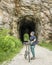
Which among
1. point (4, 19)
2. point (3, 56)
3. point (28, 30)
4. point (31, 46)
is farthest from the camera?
point (28, 30)

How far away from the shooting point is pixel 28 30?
4003 cm

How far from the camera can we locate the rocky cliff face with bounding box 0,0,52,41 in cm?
2956

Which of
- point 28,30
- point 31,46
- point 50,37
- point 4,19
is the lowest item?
point 28,30

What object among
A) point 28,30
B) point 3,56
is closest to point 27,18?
point 28,30

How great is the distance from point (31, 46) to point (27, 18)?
15329 millimetres

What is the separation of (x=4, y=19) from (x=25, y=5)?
9.74 ft

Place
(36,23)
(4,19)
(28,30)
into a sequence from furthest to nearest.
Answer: (28,30), (36,23), (4,19)

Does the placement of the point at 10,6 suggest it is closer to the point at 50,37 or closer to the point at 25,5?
the point at 25,5

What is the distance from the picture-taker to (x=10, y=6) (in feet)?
96.6

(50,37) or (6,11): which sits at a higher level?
(6,11)

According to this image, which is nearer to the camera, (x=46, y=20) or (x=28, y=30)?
(x=46, y=20)

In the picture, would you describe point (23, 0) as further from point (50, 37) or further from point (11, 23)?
point (50, 37)

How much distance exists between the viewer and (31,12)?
30.1 meters

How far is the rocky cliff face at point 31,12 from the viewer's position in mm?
29562
